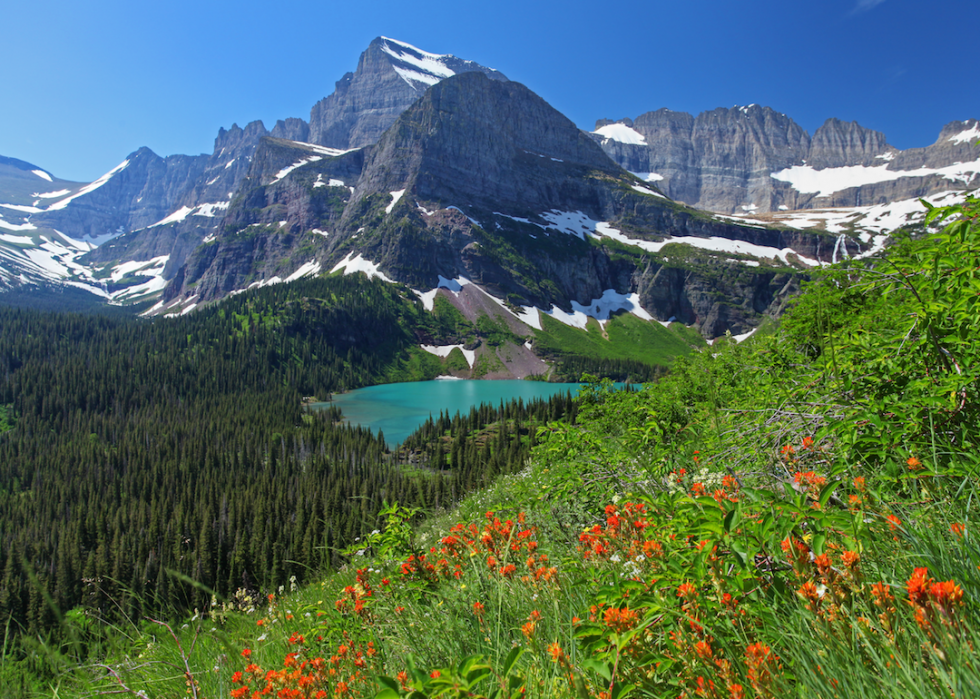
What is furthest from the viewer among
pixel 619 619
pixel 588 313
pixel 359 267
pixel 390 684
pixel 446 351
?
pixel 588 313

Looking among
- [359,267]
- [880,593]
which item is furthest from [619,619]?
[359,267]

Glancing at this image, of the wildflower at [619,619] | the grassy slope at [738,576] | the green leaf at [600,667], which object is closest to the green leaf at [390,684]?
the grassy slope at [738,576]

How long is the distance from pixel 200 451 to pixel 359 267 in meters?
125

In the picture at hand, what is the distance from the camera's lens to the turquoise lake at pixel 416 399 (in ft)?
312

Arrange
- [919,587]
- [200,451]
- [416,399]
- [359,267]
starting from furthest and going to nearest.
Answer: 1. [359,267]
2. [416,399]
3. [200,451]
4. [919,587]

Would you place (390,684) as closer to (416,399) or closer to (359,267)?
(416,399)

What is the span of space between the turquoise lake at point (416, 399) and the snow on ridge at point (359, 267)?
2218 inches

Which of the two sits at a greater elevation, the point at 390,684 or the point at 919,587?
the point at 919,587

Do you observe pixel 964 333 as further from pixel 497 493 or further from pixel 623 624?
pixel 497 493

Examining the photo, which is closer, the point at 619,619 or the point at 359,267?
the point at 619,619

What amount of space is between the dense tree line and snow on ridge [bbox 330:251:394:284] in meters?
14.0

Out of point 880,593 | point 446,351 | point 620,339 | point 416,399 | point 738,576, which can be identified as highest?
point 880,593

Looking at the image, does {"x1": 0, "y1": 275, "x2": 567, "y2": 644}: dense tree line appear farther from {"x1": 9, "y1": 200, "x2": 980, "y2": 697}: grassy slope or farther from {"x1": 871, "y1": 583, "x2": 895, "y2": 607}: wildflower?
{"x1": 871, "y1": 583, "x2": 895, "y2": 607}: wildflower

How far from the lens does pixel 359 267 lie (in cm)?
18738
